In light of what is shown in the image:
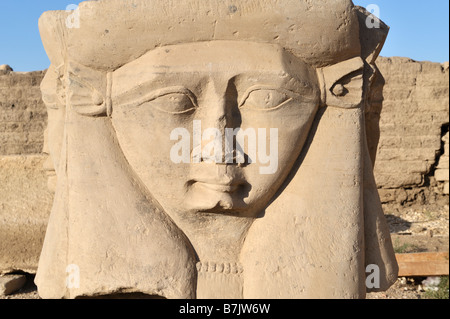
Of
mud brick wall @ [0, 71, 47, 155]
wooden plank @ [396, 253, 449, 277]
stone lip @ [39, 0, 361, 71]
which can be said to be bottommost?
wooden plank @ [396, 253, 449, 277]

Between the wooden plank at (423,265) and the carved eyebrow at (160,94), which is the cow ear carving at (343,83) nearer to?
the carved eyebrow at (160,94)

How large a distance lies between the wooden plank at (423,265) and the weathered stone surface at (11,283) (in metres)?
3.00

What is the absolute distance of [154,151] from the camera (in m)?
2.03

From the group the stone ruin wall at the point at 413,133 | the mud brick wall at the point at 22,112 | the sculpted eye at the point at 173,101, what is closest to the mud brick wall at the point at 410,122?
the stone ruin wall at the point at 413,133

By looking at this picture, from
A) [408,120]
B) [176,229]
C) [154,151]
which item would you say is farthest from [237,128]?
[408,120]

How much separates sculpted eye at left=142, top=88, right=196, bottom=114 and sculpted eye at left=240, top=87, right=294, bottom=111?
8.2 inches

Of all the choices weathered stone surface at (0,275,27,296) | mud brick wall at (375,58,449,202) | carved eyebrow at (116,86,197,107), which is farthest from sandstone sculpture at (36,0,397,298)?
mud brick wall at (375,58,449,202)

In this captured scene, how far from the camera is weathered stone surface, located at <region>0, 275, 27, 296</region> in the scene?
372 centimetres

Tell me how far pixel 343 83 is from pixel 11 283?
2.92 meters

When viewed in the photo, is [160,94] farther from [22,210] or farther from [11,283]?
[11,283]

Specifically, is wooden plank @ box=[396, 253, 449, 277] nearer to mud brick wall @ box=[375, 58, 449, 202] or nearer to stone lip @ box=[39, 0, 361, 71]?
stone lip @ box=[39, 0, 361, 71]

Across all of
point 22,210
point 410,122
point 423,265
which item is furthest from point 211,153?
point 410,122

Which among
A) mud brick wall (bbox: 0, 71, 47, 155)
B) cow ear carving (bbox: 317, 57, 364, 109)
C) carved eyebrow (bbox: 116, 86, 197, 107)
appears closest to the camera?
carved eyebrow (bbox: 116, 86, 197, 107)
